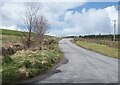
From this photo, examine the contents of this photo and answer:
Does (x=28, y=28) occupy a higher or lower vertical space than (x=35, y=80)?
higher

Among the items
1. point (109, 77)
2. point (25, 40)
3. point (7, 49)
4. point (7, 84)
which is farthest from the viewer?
point (25, 40)

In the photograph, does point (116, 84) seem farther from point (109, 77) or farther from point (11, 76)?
point (11, 76)

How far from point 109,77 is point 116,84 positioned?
2.39 meters

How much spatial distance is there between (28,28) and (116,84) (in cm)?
2729

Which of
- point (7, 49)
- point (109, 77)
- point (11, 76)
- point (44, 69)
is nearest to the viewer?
point (11, 76)

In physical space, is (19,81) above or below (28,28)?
below

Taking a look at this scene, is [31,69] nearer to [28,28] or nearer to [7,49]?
[7,49]

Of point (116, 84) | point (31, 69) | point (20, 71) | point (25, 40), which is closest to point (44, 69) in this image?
point (31, 69)

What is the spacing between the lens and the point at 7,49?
3516 centimetres

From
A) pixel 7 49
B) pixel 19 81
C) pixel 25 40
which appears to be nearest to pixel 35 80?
pixel 19 81

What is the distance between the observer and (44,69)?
66.9 ft

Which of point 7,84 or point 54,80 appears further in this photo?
point 54,80

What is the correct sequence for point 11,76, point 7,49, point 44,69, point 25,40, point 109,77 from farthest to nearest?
point 25,40 < point 7,49 < point 44,69 < point 109,77 < point 11,76

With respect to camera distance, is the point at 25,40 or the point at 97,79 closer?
the point at 97,79
